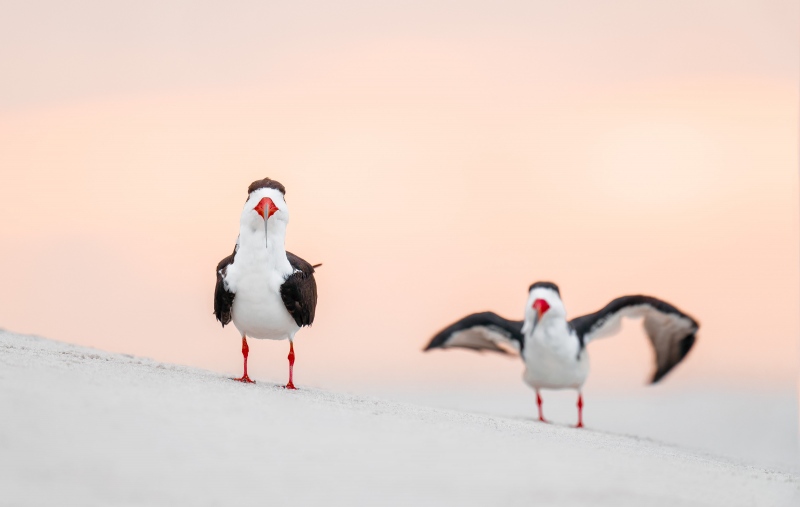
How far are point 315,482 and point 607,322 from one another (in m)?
7.28

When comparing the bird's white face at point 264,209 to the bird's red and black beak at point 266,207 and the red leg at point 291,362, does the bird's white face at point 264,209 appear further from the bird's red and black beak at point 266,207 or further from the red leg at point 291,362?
the red leg at point 291,362

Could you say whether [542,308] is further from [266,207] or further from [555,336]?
[266,207]

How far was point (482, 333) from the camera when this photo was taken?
1278 centimetres

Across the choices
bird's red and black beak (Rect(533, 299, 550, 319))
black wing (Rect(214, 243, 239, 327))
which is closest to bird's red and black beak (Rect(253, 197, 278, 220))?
black wing (Rect(214, 243, 239, 327))

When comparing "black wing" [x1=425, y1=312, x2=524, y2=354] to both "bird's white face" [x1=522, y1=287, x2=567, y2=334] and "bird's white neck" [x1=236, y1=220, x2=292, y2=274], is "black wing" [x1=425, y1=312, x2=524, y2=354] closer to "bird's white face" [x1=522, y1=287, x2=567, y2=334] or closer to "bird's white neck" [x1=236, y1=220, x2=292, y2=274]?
"bird's white face" [x1=522, y1=287, x2=567, y2=334]

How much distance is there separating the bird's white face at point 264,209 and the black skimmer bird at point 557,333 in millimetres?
4257

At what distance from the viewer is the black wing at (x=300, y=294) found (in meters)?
8.22

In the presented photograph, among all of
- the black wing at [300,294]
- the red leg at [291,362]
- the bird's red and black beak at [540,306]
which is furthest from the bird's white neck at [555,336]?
the red leg at [291,362]

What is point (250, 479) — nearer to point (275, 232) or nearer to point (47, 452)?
point (47, 452)

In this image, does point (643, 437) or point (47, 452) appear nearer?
point (47, 452)

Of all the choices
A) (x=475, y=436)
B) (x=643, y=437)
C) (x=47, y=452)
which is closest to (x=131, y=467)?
(x=47, y=452)

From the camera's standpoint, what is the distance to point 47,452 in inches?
221

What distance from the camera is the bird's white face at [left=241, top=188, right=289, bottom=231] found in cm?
807

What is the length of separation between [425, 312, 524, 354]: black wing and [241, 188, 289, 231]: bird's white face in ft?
14.7
